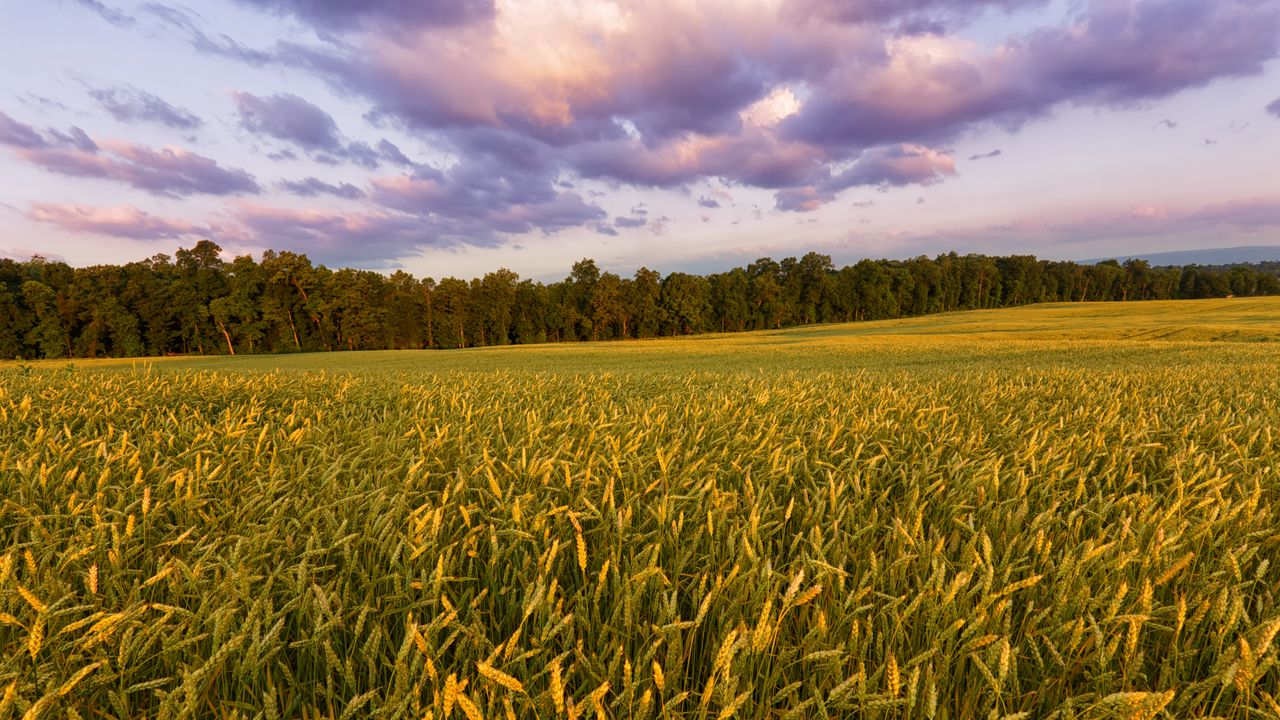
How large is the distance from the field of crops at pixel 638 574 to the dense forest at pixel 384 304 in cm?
7605

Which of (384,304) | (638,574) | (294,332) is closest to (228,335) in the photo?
(294,332)

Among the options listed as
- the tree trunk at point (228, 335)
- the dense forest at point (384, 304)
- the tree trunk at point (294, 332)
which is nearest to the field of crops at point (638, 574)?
the dense forest at point (384, 304)

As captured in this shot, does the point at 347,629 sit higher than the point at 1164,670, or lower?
higher

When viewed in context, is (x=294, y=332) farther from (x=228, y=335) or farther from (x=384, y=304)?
(x=384, y=304)

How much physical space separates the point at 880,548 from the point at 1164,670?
87 cm

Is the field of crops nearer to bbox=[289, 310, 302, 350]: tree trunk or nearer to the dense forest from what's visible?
the dense forest

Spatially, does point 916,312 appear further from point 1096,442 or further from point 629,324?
point 1096,442

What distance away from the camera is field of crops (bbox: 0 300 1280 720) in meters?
1.26

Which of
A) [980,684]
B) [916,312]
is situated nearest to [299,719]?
[980,684]

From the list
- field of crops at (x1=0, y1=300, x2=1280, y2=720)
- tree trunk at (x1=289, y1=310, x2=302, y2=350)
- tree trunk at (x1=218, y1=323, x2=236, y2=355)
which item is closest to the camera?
field of crops at (x1=0, y1=300, x2=1280, y2=720)

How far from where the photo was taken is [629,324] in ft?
305

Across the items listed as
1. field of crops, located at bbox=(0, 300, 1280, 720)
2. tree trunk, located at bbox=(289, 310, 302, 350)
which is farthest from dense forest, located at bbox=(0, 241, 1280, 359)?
field of crops, located at bbox=(0, 300, 1280, 720)

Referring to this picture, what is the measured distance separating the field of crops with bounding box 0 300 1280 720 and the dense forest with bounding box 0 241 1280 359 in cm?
7605

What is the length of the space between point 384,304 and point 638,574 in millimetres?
83652
